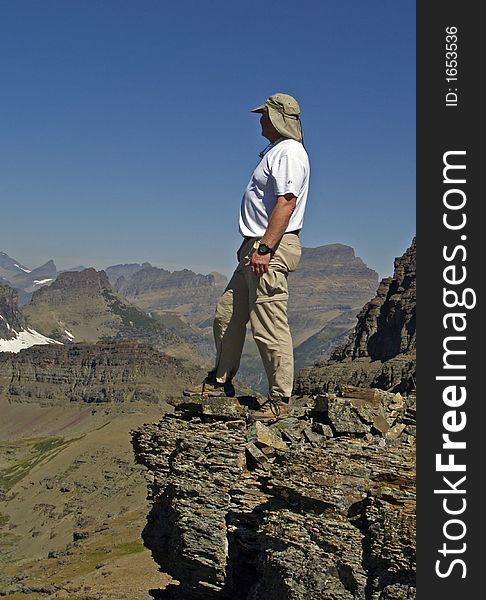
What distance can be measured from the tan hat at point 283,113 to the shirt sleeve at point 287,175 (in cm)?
72

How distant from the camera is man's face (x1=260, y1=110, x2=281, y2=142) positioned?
12300 mm

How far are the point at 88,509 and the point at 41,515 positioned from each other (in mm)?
7376

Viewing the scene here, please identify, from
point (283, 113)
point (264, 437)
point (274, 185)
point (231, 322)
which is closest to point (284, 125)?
point (283, 113)

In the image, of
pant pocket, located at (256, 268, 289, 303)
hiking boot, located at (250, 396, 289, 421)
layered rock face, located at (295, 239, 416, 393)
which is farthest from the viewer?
layered rock face, located at (295, 239, 416, 393)

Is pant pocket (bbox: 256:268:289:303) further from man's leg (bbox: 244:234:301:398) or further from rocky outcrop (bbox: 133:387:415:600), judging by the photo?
rocky outcrop (bbox: 133:387:415:600)

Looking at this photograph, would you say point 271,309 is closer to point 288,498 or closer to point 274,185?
point 274,185

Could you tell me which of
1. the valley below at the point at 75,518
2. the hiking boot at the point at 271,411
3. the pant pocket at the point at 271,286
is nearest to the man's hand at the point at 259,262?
the pant pocket at the point at 271,286

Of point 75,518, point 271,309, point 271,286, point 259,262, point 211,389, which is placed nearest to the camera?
point 259,262

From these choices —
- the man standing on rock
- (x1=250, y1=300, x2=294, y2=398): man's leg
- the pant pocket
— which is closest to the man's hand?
the man standing on rock

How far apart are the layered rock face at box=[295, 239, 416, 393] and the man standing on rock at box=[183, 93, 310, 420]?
100 metres

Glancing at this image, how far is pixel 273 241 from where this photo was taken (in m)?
11.5

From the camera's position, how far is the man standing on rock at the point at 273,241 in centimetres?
1155

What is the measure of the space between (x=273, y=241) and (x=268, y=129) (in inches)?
79.8

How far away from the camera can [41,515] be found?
103938mm
